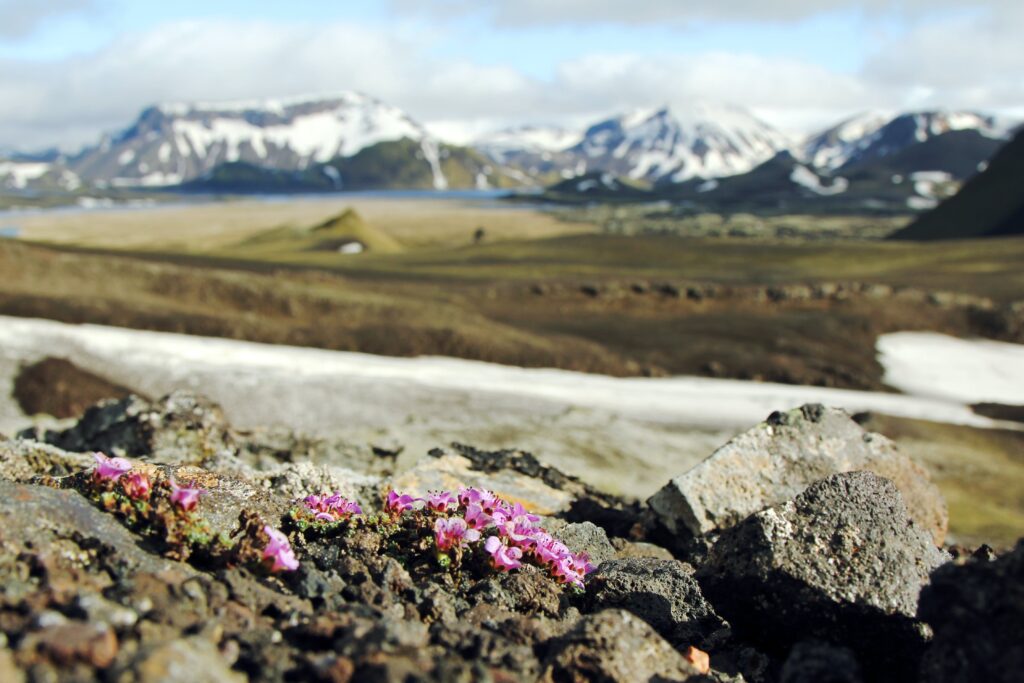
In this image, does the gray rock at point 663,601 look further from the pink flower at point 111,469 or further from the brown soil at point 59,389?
the brown soil at point 59,389

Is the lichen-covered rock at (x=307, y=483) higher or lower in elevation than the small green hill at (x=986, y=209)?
higher

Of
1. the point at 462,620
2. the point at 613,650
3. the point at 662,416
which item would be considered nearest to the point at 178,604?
the point at 462,620

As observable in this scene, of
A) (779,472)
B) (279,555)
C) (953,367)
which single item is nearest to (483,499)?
(279,555)

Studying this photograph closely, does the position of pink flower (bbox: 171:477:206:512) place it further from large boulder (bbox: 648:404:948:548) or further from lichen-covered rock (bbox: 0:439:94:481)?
large boulder (bbox: 648:404:948:548)

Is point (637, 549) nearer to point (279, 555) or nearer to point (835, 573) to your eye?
point (835, 573)

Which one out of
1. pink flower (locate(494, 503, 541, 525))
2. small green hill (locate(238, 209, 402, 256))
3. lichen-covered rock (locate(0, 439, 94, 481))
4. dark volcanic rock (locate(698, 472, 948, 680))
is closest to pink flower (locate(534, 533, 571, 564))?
pink flower (locate(494, 503, 541, 525))

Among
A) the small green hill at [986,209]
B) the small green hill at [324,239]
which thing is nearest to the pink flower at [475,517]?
the small green hill at [324,239]

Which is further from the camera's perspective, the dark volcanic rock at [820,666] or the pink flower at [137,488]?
the pink flower at [137,488]
